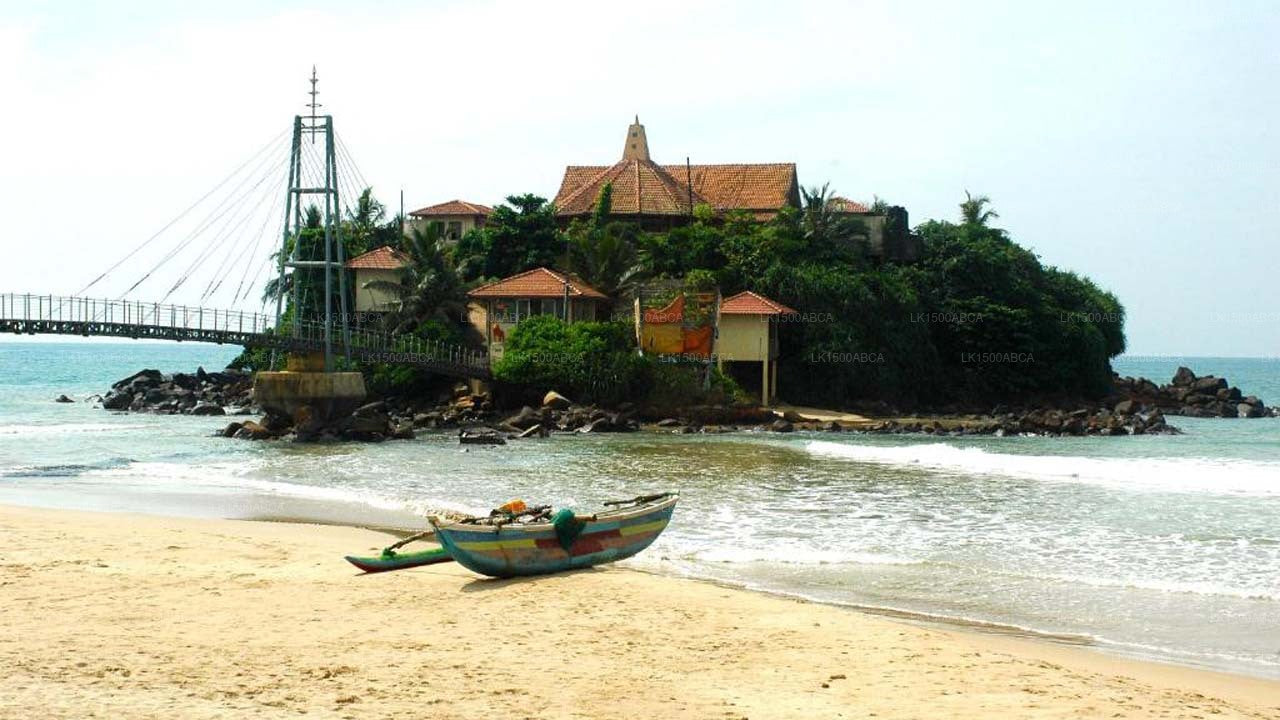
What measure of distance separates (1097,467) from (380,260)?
105ft

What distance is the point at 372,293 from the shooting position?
5350 cm

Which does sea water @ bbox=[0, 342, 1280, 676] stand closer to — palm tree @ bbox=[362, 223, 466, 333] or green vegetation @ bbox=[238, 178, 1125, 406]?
green vegetation @ bbox=[238, 178, 1125, 406]

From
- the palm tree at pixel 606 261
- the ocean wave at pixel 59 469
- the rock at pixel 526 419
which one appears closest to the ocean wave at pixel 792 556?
the ocean wave at pixel 59 469

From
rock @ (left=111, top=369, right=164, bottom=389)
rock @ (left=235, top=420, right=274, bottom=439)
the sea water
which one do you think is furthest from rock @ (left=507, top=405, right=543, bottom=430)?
rock @ (left=111, top=369, right=164, bottom=389)

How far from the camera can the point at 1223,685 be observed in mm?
10852

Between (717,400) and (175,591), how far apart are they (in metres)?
32.9

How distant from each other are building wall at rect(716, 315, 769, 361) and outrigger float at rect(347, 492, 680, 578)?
32.1 m

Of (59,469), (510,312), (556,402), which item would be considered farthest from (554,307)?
(59,469)

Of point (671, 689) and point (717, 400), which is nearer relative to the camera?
point (671, 689)

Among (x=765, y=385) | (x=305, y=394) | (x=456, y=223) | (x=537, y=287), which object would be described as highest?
(x=456, y=223)

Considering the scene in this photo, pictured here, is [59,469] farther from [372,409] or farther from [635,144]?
[635,144]

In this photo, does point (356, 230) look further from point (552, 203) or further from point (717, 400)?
point (717, 400)

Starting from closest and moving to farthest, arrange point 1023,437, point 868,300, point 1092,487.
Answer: point 1092,487, point 1023,437, point 868,300

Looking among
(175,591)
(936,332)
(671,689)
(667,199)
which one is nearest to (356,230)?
(667,199)
